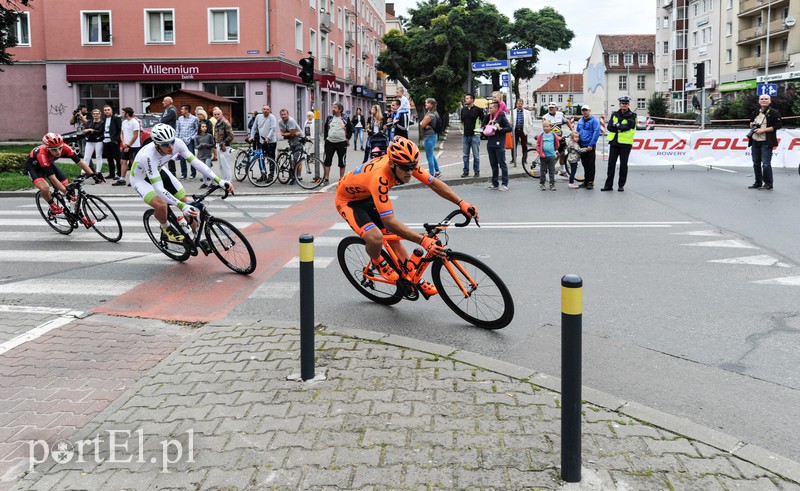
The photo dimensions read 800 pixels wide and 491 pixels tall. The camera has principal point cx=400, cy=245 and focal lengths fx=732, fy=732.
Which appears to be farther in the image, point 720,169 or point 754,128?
point 720,169

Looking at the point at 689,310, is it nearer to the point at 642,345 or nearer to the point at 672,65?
the point at 642,345

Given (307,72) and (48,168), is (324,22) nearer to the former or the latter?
(307,72)

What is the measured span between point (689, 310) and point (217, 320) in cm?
409

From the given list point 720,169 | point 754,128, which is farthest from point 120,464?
point 720,169

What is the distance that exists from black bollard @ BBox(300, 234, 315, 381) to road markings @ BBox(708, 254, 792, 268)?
559 cm

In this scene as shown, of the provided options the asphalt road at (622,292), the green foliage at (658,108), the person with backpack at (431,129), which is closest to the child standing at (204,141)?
the asphalt road at (622,292)

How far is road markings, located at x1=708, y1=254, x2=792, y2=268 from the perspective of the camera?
815cm

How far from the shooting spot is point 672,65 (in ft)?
261

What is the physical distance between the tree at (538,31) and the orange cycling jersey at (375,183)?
49243 mm

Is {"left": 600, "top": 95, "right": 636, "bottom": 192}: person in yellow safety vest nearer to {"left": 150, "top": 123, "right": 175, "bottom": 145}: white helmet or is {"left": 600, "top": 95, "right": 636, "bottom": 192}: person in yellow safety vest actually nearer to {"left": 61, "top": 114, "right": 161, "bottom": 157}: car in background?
{"left": 150, "top": 123, "right": 175, "bottom": 145}: white helmet

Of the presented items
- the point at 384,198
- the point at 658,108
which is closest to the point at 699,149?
the point at 384,198

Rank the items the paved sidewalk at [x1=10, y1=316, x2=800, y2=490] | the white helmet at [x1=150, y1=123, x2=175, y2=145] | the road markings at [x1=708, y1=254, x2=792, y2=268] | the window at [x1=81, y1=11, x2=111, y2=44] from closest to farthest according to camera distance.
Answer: the paved sidewalk at [x1=10, y1=316, x2=800, y2=490], the road markings at [x1=708, y1=254, x2=792, y2=268], the white helmet at [x1=150, y1=123, x2=175, y2=145], the window at [x1=81, y1=11, x2=111, y2=44]

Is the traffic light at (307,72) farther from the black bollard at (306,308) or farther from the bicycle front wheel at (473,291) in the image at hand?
the black bollard at (306,308)

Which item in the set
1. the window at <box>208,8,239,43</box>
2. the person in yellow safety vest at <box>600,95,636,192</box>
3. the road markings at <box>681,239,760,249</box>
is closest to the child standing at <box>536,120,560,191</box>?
the person in yellow safety vest at <box>600,95,636,192</box>
